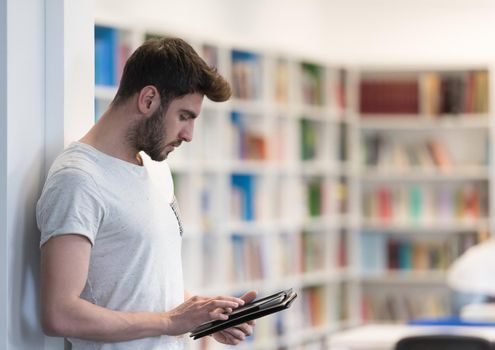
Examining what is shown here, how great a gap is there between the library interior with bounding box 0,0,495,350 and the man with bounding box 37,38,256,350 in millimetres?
2861

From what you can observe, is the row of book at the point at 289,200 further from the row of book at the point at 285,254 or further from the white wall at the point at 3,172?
the white wall at the point at 3,172

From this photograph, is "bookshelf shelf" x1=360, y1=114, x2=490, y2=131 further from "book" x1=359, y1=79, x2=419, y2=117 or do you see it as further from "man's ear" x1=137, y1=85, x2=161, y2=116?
"man's ear" x1=137, y1=85, x2=161, y2=116

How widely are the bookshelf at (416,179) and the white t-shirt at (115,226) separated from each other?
5.89 metres

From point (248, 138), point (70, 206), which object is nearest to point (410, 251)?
point (248, 138)

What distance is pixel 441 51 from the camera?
26.8 feet

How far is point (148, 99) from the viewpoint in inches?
88.7

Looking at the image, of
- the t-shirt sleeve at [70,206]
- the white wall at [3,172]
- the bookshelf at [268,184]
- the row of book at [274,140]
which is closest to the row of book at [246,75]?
the bookshelf at [268,184]

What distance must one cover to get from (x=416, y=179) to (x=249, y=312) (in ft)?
20.0

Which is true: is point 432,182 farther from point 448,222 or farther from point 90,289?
point 90,289

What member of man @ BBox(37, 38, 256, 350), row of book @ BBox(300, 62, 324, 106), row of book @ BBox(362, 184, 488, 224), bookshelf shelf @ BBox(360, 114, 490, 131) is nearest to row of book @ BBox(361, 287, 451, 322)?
row of book @ BBox(362, 184, 488, 224)

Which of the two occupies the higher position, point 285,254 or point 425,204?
point 425,204

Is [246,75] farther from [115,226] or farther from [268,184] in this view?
[115,226]

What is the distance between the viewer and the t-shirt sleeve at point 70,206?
212 cm

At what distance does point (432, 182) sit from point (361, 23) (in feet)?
4.65
